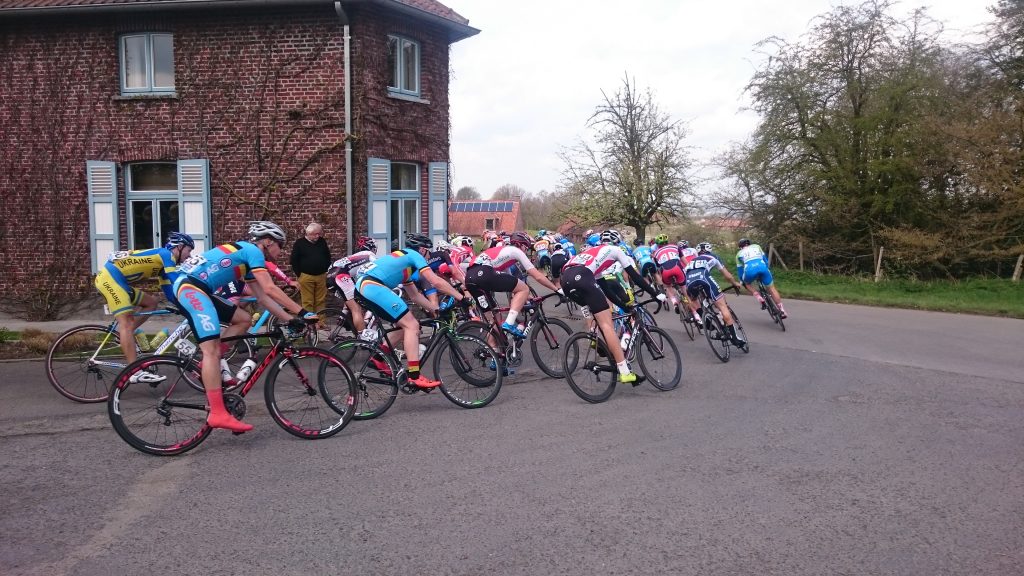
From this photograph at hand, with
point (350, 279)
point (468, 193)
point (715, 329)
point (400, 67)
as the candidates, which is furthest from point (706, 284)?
point (468, 193)

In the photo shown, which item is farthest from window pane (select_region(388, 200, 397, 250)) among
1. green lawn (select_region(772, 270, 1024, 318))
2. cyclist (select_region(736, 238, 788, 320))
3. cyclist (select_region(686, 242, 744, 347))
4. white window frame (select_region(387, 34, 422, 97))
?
green lawn (select_region(772, 270, 1024, 318))

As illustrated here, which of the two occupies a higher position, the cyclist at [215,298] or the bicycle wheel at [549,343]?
the cyclist at [215,298]

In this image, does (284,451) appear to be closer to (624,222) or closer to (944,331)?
(944,331)

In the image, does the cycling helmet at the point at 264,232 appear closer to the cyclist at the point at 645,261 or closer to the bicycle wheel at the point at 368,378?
the bicycle wheel at the point at 368,378

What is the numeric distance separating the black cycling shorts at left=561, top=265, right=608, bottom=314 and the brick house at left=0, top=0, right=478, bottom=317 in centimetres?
763

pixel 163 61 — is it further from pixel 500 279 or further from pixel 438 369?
pixel 438 369

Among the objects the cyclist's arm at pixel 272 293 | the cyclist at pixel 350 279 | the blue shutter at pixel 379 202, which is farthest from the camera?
the blue shutter at pixel 379 202

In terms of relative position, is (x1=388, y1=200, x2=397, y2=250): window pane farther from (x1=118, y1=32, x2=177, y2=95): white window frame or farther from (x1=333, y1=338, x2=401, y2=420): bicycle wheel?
(x1=333, y1=338, x2=401, y2=420): bicycle wheel

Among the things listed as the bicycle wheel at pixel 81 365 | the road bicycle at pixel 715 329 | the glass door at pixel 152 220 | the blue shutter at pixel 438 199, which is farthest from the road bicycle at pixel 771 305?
the glass door at pixel 152 220

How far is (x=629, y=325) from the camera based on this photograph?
8281 mm

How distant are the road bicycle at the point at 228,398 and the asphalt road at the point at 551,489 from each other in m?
0.17

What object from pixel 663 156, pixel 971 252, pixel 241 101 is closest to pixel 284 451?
pixel 241 101

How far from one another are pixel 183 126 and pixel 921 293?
752 inches

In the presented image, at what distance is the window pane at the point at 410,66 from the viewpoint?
15575 mm
